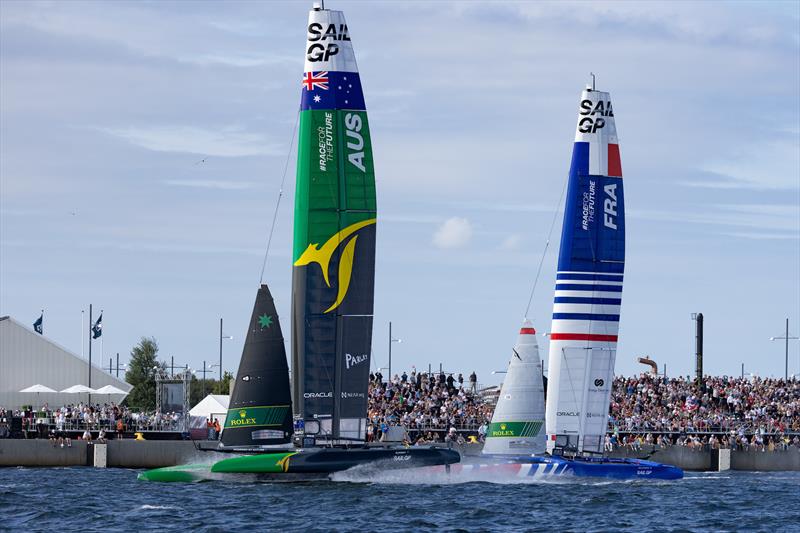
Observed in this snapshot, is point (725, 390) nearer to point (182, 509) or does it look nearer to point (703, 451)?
point (703, 451)

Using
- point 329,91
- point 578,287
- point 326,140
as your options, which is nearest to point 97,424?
point 578,287

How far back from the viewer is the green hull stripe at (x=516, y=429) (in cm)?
4859

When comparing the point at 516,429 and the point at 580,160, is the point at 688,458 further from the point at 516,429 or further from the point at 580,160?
the point at 580,160

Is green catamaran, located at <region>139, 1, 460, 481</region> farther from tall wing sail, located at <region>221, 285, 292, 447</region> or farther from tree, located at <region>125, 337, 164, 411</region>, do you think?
tree, located at <region>125, 337, 164, 411</region>

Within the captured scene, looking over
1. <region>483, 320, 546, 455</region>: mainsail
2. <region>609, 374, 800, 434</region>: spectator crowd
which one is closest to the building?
<region>609, 374, 800, 434</region>: spectator crowd

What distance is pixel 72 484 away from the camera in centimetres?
4819

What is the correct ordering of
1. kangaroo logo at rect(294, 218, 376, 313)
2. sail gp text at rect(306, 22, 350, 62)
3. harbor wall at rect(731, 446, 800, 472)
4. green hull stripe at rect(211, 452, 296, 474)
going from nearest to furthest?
green hull stripe at rect(211, 452, 296, 474)
kangaroo logo at rect(294, 218, 376, 313)
sail gp text at rect(306, 22, 350, 62)
harbor wall at rect(731, 446, 800, 472)

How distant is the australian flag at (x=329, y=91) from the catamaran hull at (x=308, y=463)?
9.83 metres

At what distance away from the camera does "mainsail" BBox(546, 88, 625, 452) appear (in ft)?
163

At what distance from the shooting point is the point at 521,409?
48.8m

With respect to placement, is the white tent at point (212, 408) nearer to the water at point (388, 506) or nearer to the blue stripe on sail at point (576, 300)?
the water at point (388, 506)

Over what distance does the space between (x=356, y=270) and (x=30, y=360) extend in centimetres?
3569

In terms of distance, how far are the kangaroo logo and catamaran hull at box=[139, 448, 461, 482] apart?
4449mm

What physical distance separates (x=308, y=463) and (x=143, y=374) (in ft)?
253
